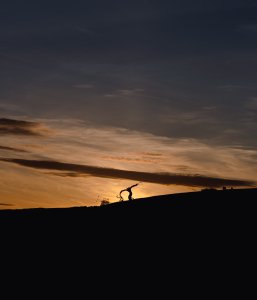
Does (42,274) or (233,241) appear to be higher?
(233,241)

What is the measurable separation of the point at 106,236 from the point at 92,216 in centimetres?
287

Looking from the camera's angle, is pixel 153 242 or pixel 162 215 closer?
pixel 153 242

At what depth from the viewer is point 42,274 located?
1510 cm

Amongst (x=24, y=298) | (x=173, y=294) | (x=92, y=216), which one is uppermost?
(x=92, y=216)

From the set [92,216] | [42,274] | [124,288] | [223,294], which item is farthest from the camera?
[92,216]

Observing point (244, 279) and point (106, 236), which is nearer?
point (244, 279)

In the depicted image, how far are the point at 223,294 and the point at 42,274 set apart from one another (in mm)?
5817

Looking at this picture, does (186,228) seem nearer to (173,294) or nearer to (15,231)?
(173,294)

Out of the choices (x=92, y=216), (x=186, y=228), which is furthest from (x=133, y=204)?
(x=186, y=228)

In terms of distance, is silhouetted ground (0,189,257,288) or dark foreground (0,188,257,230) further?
dark foreground (0,188,257,230)

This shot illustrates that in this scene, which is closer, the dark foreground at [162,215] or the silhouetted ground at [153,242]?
the silhouetted ground at [153,242]

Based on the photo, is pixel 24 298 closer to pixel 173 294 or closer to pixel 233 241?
pixel 173 294

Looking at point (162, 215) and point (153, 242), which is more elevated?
point (162, 215)

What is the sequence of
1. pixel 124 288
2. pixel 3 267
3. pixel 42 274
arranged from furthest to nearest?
pixel 3 267, pixel 42 274, pixel 124 288
